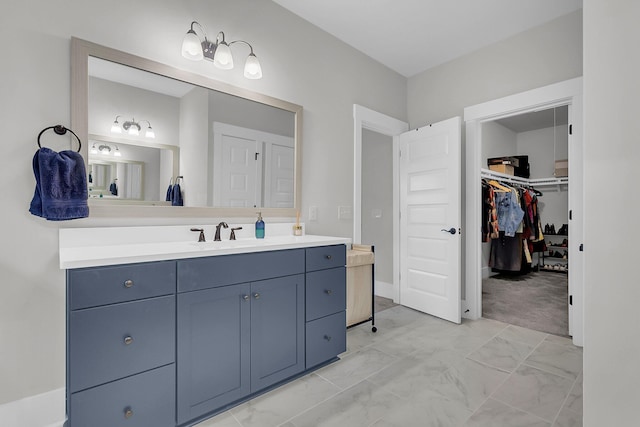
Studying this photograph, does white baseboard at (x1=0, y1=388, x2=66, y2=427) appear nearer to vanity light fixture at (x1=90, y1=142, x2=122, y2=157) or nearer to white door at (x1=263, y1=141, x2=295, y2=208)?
vanity light fixture at (x1=90, y1=142, x2=122, y2=157)

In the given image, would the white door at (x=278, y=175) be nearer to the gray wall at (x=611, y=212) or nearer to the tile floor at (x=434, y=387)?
the tile floor at (x=434, y=387)

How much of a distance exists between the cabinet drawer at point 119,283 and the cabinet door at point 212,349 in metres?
0.12

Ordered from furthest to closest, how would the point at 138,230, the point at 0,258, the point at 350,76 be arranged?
the point at 350,76 → the point at 138,230 → the point at 0,258

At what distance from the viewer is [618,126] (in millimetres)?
1233

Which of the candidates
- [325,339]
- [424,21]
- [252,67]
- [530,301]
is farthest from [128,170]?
[530,301]

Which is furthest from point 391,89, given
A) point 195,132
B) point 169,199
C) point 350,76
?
point 169,199

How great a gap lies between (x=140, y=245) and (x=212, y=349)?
735 millimetres

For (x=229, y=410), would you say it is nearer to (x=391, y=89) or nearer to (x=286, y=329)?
(x=286, y=329)

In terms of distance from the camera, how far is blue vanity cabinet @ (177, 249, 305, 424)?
147 centimetres

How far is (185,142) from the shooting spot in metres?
2.08

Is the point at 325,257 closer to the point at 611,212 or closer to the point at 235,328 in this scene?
the point at 235,328

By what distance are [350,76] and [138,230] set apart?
2460mm

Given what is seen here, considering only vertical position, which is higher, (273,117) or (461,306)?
(273,117)

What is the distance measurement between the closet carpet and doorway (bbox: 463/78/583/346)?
0.32 meters
